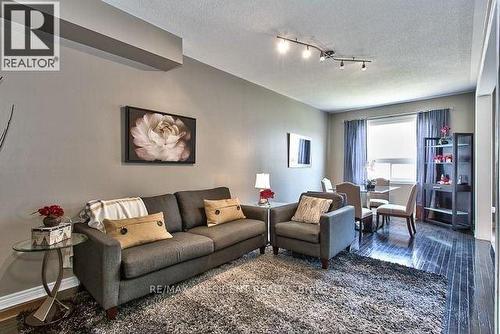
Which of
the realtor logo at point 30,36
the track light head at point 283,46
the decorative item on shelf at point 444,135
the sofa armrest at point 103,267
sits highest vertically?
the track light head at point 283,46

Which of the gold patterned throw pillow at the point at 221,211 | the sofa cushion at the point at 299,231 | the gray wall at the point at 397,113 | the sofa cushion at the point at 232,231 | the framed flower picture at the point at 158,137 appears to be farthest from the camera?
the gray wall at the point at 397,113

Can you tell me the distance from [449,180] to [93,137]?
6225mm

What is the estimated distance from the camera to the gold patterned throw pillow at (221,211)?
326 centimetres

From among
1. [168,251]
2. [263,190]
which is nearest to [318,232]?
[263,190]

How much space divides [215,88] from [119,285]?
2.91 m

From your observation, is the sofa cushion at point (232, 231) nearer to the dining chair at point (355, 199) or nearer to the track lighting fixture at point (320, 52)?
the dining chair at point (355, 199)

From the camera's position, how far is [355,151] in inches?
260

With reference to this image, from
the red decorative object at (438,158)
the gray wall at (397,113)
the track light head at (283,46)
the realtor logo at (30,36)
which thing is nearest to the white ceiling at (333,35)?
the track light head at (283,46)

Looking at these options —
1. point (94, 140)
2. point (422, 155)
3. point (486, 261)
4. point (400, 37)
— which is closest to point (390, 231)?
point (486, 261)

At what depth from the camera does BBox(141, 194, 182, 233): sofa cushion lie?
291 cm

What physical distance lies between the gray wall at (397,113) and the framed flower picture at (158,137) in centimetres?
457

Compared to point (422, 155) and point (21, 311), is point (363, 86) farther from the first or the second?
point (21, 311)

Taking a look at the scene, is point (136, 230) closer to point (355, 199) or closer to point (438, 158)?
point (355, 199)

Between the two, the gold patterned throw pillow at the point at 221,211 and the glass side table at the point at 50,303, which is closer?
the glass side table at the point at 50,303
